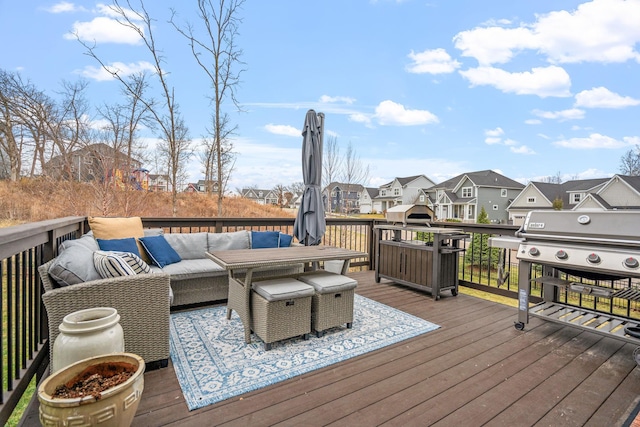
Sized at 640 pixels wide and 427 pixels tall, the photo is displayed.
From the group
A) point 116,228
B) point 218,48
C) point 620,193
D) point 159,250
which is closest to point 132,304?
point 159,250

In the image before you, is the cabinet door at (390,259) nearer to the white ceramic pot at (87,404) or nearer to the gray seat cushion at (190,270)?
the gray seat cushion at (190,270)

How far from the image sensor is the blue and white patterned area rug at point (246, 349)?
6.56 ft

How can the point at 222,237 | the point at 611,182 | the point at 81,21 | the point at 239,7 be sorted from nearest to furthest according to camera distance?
the point at 222,237 → the point at 81,21 → the point at 239,7 → the point at 611,182

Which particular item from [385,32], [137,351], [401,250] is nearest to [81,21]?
[385,32]

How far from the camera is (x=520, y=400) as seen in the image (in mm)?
1864

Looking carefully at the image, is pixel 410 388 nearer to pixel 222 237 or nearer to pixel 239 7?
pixel 222 237

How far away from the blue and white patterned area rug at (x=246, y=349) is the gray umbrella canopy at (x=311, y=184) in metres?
1.25

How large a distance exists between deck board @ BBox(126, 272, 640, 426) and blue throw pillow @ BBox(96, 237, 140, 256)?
158 centimetres

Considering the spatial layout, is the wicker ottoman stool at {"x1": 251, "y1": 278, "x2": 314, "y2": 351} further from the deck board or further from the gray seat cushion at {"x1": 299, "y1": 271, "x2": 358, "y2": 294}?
the deck board

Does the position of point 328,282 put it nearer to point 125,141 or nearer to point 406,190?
point 125,141

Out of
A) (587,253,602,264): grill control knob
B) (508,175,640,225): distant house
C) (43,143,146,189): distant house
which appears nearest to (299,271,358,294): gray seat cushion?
(587,253,602,264): grill control knob

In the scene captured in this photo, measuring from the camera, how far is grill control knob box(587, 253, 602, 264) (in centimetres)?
241

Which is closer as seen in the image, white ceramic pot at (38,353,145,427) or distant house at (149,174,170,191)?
white ceramic pot at (38,353,145,427)

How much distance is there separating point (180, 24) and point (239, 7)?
1.32 m
